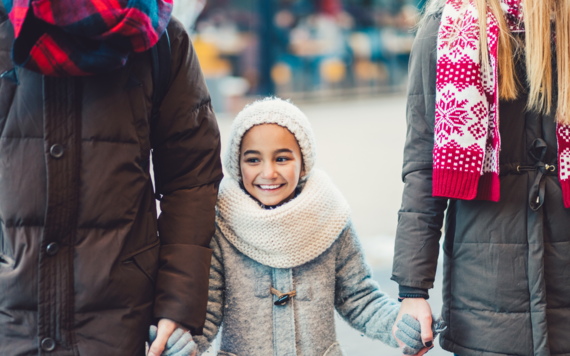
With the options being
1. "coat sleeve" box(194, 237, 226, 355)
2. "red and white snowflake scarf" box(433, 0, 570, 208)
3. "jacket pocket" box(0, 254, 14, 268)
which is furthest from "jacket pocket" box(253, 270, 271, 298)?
"jacket pocket" box(0, 254, 14, 268)

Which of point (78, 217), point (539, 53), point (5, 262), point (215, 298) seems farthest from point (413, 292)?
point (5, 262)

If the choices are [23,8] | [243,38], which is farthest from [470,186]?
[243,38]

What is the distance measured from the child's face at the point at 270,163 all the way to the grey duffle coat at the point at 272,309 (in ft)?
0.63

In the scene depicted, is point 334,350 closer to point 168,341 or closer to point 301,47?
point 168,341

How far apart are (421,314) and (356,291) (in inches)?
12.1

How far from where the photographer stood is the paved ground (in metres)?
3.96

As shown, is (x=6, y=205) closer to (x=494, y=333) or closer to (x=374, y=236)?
(x=494, y=333)

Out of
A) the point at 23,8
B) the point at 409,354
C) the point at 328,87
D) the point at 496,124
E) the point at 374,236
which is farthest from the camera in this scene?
the point at 328,87

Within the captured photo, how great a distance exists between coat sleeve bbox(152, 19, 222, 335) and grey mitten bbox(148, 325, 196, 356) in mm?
Answer: 35

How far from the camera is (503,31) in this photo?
1.57 m

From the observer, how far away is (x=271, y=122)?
1896 mm

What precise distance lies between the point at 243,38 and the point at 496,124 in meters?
11.4

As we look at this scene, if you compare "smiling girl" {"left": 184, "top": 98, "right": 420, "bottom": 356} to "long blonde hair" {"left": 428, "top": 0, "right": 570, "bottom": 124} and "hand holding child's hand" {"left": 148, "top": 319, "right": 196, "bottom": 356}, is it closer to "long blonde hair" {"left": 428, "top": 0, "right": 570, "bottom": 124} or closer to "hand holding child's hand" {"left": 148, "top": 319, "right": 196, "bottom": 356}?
"hand holding child's hand" {"left": 148, "top": 319, "right": 196, "bottom": 356}

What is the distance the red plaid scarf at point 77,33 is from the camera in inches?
51.8
